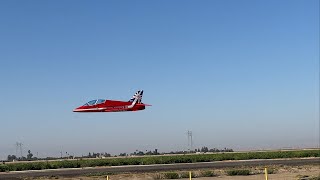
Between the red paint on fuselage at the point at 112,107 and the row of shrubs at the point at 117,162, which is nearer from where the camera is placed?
the red paint on fuselage at the point at 112,107

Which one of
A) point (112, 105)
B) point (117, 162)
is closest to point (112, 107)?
point (112, 105)

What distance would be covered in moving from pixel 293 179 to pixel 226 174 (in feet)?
45.5

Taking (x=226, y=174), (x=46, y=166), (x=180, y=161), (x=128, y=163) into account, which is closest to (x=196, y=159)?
(x=180, y=161)

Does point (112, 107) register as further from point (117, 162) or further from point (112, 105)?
point (117, 162)

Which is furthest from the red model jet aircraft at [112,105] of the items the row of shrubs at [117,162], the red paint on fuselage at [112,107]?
the row of shrubs at [117,162]

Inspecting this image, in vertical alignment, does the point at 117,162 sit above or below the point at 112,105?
below

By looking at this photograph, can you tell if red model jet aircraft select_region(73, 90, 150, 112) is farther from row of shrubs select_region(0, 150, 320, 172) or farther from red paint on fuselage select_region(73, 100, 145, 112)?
row of shrubs select_region(0, 150, 320, 172)

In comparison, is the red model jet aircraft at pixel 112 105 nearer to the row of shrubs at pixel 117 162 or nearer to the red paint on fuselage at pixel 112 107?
the red paint on fuselage at pixel 112 107

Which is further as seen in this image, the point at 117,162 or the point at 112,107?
the point at 117,162

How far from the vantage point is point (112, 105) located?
44.4 m

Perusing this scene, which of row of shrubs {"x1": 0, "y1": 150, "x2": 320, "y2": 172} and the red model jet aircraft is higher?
the red model jet aircraft

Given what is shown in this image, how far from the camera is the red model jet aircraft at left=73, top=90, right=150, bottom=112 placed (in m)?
44.3

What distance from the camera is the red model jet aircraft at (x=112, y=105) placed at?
44.3m

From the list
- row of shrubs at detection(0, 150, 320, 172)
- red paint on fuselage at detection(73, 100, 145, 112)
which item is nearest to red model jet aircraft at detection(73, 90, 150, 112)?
red paint on fuselage at detection(73, 100, 145, 112)
